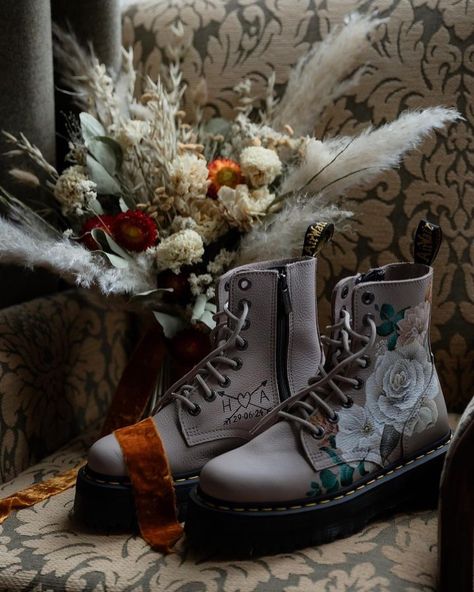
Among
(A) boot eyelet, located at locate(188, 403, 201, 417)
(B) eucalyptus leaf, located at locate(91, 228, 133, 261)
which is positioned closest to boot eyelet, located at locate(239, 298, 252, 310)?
(A) boot eyelet, located at locate(188, 403, 201, 417)

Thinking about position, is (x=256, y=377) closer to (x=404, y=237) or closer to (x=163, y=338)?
(x=163, y=338)

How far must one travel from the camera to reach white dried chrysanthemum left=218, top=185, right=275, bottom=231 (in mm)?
985

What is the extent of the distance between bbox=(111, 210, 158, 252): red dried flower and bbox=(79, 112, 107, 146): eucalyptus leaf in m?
0.13

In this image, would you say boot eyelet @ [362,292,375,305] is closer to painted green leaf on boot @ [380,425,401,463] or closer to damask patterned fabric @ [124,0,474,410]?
painted green leaf on boot @ [380,425,401,463]

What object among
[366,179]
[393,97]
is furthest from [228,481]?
[393,97]

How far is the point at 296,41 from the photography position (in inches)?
47.5

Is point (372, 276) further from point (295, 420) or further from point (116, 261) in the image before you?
point (116, 261)

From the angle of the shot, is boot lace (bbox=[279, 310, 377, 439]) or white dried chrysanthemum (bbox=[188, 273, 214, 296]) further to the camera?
white dried chrysanthemum (bbox=[188, 273, 214, 296])

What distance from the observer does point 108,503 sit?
31.5 inches

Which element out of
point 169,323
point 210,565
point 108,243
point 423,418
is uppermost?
point 108,243

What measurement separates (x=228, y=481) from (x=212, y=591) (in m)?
0.10

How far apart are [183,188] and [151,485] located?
377 mm

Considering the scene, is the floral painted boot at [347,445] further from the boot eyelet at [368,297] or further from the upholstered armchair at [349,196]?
the upholstered armchair at [349,196]

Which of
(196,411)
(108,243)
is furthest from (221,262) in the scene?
(196,411)
